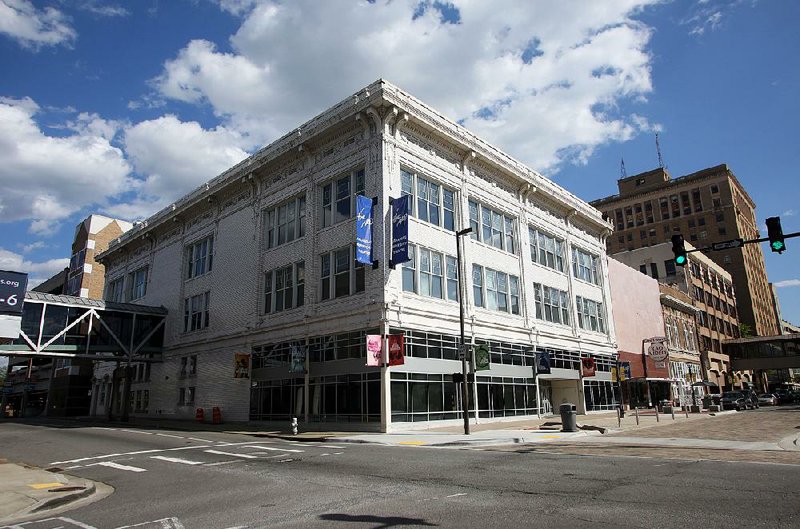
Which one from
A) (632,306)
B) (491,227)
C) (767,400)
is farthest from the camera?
(767,400)

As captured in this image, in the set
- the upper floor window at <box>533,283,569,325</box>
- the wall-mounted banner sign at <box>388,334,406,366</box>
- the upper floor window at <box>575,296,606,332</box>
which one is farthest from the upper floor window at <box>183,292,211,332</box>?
the upper floor window at <box>575,296,606,332</box>

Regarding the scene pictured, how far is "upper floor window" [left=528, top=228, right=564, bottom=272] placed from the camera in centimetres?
4172

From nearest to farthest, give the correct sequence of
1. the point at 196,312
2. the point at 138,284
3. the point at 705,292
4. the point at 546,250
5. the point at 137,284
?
the point at 196,312
the point at 546,250
the point at 138,284
the point at 137,284
the point at 705,292

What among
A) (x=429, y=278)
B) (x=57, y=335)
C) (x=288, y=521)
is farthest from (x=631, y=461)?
(x=57, y=335)

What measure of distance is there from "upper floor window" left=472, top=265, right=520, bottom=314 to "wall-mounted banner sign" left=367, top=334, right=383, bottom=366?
967 cm

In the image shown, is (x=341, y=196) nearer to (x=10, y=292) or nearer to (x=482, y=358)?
(x=482, y=358)

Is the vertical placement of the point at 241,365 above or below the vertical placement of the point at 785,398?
above

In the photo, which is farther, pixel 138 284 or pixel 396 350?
pixel 138 284

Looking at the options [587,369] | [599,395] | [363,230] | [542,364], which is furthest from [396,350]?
[599,395]

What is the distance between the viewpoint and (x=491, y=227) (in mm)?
37219

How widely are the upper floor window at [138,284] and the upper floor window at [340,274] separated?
25967 millimetres

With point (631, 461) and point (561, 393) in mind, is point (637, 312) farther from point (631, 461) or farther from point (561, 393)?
point (631, 461)

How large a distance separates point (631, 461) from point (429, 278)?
18226mm

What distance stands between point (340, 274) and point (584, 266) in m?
26.7
